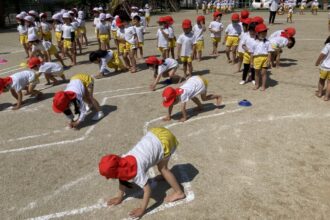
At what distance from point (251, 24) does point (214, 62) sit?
350cm

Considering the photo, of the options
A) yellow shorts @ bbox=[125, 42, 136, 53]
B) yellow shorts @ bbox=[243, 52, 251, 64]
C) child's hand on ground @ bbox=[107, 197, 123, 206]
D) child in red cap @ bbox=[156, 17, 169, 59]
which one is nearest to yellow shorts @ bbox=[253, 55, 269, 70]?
yellow shorts @ bbox=[243, 52, 251, 64]

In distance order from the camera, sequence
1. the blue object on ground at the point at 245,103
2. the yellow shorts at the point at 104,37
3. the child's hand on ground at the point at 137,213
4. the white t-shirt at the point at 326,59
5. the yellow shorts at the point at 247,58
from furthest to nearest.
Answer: the yellow shorts at the point at 104,37, the yellow shorts at the point at 247,58, the blue object on ground at the point at 245,103, the white t-shirt at the point at 326,59, the child's hand on ground at the point at 137,213

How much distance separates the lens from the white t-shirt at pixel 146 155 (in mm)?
3962

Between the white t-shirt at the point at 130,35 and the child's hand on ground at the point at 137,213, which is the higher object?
the white t-shirt at the point at 130,35

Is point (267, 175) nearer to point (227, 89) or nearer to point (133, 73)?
point (227, 89)

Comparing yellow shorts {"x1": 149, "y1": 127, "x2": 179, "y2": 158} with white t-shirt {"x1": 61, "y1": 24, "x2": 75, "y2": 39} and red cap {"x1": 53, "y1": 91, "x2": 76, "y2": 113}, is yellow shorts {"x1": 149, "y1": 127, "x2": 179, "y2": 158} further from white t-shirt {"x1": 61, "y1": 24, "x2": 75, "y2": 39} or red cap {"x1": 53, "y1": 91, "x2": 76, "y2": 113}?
white t-shirt {"x1": 61, "y1": 24, "x2": 75, "y2": 39}

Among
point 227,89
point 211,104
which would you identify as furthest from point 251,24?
point 211,104

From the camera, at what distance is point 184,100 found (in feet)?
21.3

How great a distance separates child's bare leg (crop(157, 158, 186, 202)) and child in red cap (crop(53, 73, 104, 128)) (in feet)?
8.86

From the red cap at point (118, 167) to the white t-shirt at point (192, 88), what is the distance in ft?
9.13

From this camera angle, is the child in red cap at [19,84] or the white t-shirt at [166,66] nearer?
the child in red cap at [19,84]

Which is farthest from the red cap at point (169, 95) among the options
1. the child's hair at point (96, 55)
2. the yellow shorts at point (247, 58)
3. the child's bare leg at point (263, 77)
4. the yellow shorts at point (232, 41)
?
the yellow shorts at point (232, 41)

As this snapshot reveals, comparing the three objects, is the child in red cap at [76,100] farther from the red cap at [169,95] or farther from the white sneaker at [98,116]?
the red cap at [169,95]

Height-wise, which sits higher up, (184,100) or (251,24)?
(251,24)
